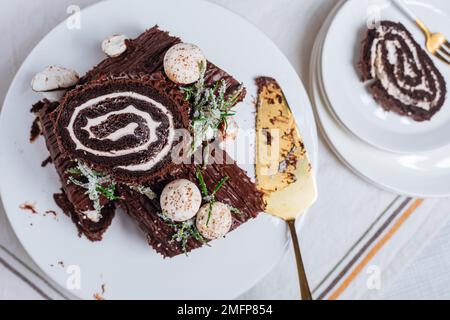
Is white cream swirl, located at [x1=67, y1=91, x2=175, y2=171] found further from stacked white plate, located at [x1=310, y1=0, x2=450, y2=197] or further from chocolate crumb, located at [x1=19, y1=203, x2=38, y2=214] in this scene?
stacked white plate, located at [x1=310, y1=0, x2=450, y2=197]

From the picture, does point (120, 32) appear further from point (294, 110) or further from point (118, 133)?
point (294, 110)

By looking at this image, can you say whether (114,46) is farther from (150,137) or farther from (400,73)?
(400,73)

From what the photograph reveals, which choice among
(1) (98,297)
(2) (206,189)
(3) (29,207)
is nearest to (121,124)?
(2) (206,189)

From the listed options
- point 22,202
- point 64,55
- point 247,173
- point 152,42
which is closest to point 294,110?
point 247,173

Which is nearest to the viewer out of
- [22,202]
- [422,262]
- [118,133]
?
[118,133]

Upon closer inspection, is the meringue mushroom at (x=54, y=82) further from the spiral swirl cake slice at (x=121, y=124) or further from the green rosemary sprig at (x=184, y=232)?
the green rosemary sprig at (x=184, y=232)

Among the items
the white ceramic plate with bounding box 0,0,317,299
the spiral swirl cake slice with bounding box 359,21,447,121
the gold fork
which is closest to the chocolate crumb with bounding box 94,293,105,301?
the white ceramic plate with bounding box 0,0,317,299

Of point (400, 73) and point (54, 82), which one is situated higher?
point (400, 73)
